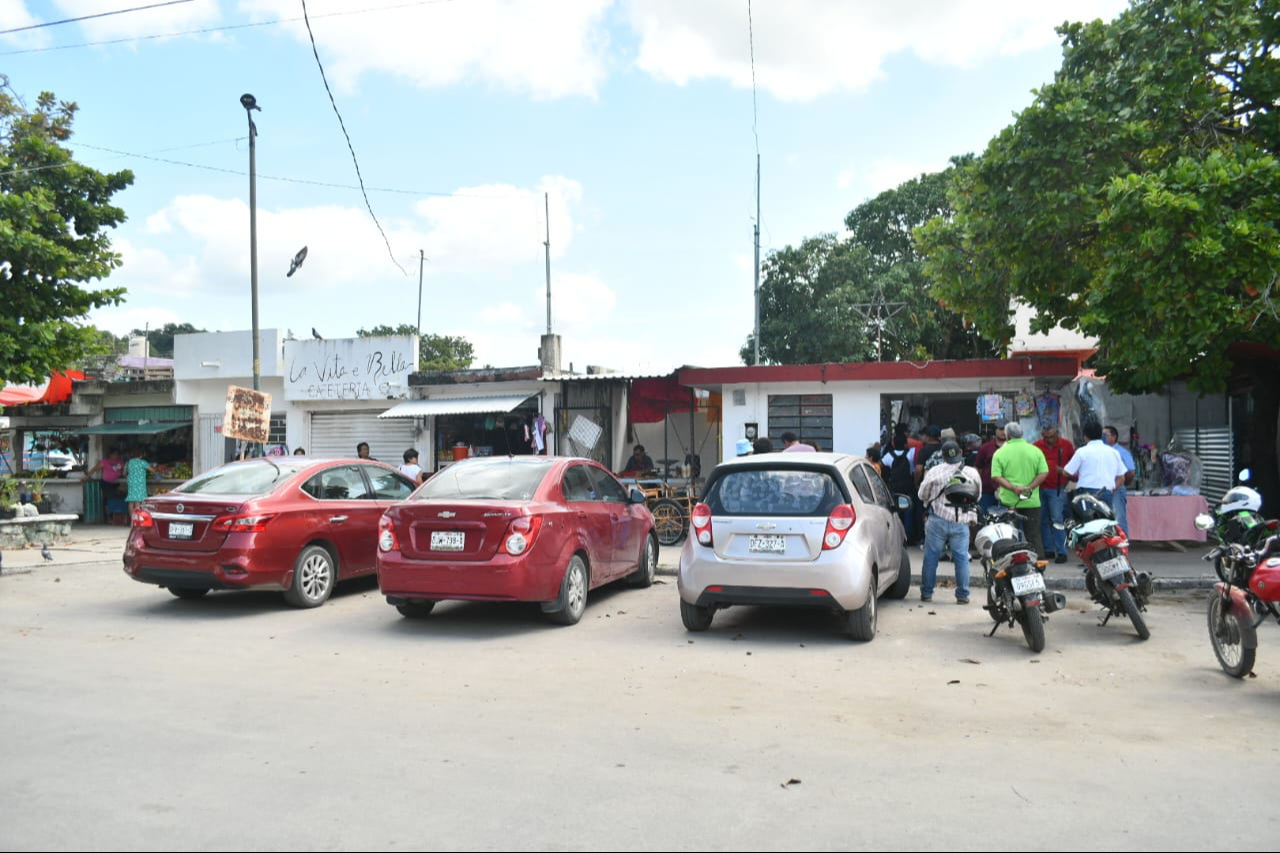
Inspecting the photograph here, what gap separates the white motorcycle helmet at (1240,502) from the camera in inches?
297

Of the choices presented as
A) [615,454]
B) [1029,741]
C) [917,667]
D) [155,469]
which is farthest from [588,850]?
[155,469]

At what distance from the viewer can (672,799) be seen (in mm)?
4305

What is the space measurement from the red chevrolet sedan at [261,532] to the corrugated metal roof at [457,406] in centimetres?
762

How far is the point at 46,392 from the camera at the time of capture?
21.8m

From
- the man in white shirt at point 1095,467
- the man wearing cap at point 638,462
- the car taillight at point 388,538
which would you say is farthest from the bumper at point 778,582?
the man wearing cap at point 638,462

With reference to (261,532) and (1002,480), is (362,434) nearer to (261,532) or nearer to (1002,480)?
(261,532)

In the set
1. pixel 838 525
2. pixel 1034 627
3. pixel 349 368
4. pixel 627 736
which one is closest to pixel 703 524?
pixel 838 525

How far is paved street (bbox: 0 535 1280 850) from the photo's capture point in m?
3.99

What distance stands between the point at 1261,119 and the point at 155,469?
22141 millimetres

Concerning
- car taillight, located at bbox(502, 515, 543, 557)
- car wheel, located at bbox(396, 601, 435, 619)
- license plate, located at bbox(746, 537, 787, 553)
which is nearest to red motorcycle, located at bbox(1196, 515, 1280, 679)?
license plate, located at bbox(746, 537, 787, 553)

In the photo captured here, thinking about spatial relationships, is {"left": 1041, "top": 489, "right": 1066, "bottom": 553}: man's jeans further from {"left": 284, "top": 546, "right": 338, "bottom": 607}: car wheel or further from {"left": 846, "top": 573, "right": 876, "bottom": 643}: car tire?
{"left": 284, "top": 546, "right": 338, "bottom": 607}: car wheel

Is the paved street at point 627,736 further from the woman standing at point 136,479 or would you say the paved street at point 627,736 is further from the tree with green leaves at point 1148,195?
the woman standing at point 136,479

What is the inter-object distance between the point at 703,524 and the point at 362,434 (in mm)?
14541

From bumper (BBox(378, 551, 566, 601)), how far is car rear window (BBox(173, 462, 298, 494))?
2183mm
